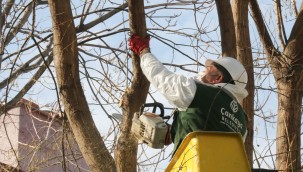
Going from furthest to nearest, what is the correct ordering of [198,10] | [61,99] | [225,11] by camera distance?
1. [198,10]
2. [225,11]
3. [61,99]

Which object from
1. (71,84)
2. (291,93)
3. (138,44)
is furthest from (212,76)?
(291,93)

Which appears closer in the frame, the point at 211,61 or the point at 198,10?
the point at 211,61

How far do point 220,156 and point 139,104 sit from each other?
4.20 ft

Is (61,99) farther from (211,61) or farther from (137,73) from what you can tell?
(211,61)

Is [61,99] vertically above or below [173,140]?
above

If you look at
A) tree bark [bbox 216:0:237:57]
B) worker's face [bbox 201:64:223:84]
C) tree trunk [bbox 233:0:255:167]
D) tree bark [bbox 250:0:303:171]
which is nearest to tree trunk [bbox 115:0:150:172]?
worker's face [bbox 201:64:223:84]

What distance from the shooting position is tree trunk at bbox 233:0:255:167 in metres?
5.63

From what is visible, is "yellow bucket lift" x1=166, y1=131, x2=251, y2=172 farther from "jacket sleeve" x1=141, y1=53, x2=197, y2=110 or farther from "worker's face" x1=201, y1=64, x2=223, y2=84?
"worker's face" x1=201, y1=64, x2=223, y2=84

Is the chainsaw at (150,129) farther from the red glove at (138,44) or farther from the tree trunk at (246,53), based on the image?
the tree trunk at (246,53)

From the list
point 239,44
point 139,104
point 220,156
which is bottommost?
point 220,156

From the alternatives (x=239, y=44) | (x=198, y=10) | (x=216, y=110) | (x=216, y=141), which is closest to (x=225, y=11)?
(x=239, y=44)

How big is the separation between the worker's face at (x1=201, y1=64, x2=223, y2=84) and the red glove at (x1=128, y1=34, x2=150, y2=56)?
0.47 metres

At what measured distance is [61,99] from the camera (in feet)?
17.1

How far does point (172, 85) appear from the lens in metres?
4.79
